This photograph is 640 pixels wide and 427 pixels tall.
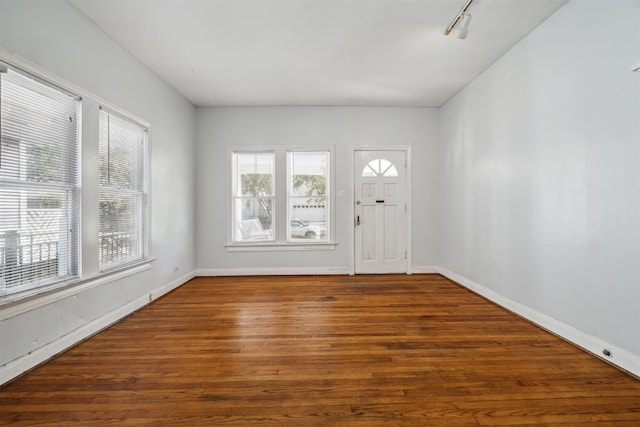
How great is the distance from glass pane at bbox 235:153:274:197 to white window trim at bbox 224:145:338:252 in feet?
0.34

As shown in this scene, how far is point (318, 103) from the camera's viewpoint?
4664 mm

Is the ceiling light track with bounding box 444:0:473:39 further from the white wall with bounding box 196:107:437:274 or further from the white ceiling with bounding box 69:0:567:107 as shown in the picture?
the white wall with bounding box 196:107:437:274

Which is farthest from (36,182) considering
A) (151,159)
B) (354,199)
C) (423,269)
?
(423,269)

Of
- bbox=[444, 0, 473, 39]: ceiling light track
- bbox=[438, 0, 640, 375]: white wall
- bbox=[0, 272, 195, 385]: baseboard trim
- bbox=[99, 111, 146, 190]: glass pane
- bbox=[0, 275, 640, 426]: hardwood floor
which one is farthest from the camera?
bbox=[99, 111, 146, 190]: glass pane

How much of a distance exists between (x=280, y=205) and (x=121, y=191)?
2311mm

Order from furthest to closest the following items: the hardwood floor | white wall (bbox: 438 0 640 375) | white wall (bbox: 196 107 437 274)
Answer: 1. white wall (bbox: 196 107 437 274)
2. white wall (bbox: 438 0 640 375)
3. the hardwood floor

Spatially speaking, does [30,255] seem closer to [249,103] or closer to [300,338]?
[300,338]

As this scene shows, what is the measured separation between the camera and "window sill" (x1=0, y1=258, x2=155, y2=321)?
188cm

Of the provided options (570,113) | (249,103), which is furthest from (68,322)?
(570,113)

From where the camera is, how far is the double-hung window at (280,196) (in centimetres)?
481

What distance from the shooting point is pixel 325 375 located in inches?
75.0

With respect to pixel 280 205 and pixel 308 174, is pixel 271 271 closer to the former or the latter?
pixel 280 205

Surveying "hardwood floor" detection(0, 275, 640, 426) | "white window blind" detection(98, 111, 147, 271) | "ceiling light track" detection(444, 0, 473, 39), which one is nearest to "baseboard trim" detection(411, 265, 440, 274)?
"hardwood floor" detection(0, 275, 640, 426)

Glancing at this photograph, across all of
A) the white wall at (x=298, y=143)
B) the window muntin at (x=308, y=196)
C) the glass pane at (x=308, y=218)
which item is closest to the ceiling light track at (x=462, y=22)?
the white wall at (x=298, y=143)
